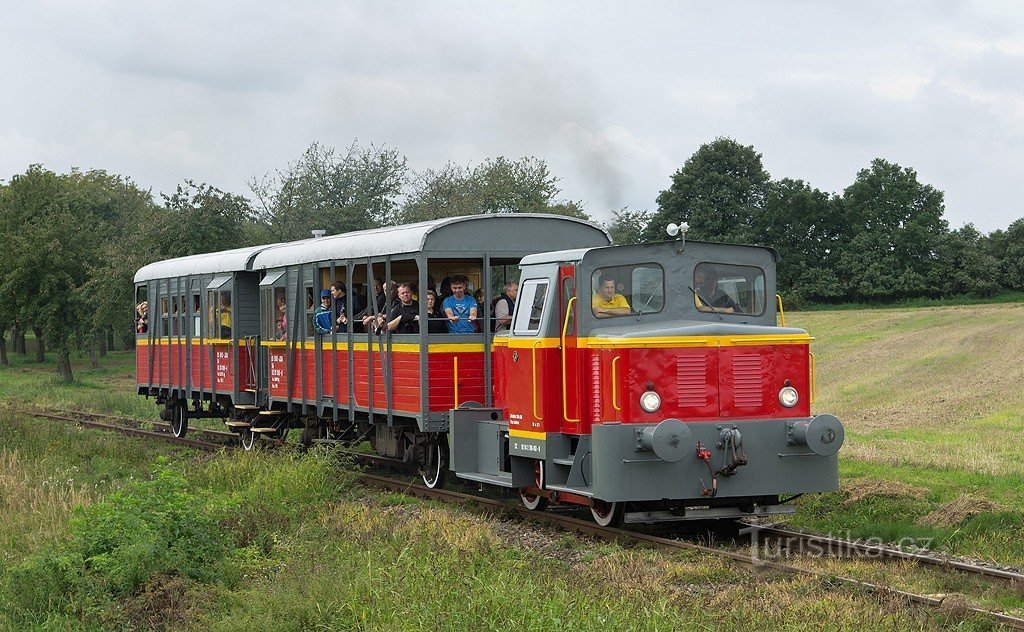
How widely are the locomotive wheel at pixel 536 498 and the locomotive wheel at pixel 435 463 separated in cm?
166

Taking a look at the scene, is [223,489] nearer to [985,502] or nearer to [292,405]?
[292,405]

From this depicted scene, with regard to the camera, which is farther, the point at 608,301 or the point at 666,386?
the point at 608,301

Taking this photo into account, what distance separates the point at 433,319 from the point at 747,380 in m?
4.40

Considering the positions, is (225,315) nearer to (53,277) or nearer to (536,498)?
(536,498)

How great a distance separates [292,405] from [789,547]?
32.3 ft

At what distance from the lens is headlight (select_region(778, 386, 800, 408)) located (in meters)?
11.4

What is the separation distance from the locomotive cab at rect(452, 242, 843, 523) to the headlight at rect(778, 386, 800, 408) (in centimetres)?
2

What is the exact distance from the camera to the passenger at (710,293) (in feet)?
38.5

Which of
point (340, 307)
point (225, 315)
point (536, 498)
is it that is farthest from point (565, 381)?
point (225, 315)

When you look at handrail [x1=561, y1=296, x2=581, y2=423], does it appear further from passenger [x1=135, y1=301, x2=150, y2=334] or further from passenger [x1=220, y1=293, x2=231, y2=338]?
passenger [x1=135, y1=301, x2=150, y2=334]

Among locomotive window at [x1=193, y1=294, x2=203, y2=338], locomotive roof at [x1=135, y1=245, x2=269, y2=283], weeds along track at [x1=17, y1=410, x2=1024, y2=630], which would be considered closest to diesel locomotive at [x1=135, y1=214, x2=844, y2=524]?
weeds along track at [x1=17, y1=410, x2=1024, y2=630]

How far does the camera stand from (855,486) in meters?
13.4

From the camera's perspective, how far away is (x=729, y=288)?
11930 millimetres

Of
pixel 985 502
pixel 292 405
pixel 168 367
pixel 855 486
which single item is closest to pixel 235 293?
pixel 292 405
